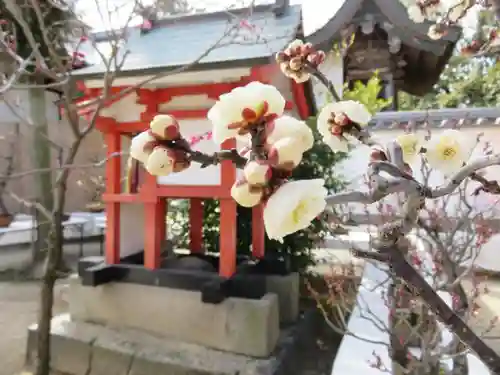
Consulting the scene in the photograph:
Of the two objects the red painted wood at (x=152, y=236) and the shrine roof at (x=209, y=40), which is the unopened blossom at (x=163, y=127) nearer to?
the shrine roof at (x=209, y=40)

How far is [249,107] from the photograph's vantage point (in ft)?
2.49

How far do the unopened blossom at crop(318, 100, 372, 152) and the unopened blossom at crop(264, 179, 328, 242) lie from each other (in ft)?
1.66

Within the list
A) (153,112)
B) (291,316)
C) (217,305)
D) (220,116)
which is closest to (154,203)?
(153,112)

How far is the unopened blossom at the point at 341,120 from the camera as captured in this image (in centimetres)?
113

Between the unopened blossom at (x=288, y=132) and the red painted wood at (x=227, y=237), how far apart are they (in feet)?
8.70

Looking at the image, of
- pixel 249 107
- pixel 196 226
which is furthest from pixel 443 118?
pixel 249 107

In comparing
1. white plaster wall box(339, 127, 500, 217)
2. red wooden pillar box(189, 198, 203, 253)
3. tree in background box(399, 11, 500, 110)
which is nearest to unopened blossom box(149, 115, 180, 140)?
red wooden pillar box(189, 198, 203, 253)

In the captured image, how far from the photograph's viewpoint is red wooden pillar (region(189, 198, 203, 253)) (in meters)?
4.80

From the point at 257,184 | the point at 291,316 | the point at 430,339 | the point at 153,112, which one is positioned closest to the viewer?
the point at 257,184

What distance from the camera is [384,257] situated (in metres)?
0.75

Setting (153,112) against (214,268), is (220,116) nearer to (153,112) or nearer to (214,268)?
(153,112)

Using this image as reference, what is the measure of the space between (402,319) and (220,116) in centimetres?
174

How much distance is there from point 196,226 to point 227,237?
1.50 meters

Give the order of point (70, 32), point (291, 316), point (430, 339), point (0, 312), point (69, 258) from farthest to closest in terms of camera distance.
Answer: point (69, 258) < point (70, 32) < point (0, 312) < point (291, 316) < point (430, 339)
